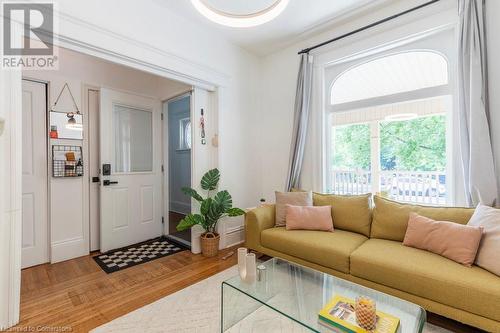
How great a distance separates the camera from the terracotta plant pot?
9.84 feet

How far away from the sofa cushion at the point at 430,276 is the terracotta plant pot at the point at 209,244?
168 centimetres

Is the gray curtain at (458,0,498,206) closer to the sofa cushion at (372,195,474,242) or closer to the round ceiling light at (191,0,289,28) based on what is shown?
the sofa cushion at (372,195,474,242)

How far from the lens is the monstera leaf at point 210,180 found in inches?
122

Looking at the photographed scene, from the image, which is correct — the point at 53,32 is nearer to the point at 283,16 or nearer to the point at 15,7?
the point at 15,7

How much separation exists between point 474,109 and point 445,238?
116 cm

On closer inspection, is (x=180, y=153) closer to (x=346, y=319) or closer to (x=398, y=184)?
(x=398, y=184)

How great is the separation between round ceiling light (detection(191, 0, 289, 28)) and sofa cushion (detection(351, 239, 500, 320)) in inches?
79.5

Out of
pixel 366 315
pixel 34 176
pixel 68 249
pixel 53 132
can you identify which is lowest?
pixel 68 249

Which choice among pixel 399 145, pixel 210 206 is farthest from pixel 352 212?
pixel 210 206

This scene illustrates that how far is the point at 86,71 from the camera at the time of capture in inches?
122

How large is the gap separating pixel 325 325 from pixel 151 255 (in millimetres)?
2490

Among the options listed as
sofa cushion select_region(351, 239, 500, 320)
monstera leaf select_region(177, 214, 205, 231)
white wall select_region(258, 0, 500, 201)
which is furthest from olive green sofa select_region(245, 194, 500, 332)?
white wall select_region(258, 0, 500, 201)

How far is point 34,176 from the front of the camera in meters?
2.73

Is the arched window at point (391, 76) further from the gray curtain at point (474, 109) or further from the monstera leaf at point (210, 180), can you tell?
the monstera leaf at point (210, 180)
